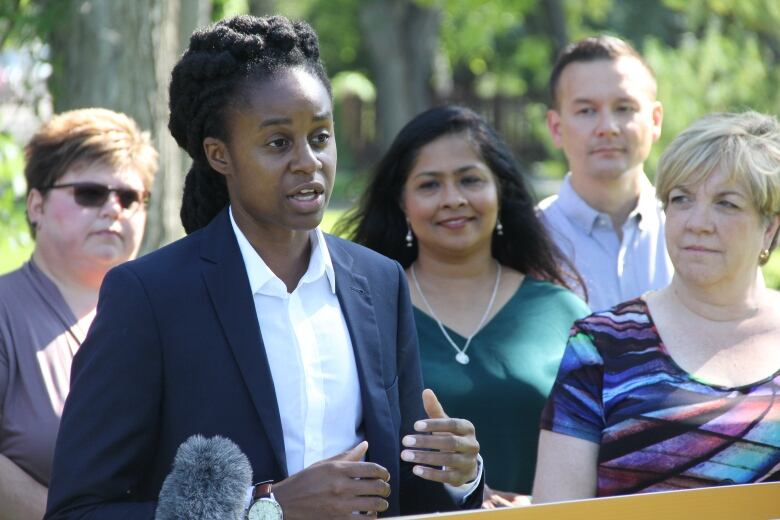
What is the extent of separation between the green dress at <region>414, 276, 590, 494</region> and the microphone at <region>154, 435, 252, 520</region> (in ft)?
5.42

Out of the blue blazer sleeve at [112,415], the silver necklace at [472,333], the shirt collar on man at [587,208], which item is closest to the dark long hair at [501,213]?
the silver necklace at [472,333]

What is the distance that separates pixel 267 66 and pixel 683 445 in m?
1.58

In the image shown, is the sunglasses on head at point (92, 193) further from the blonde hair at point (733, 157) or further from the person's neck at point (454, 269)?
the blonde hair at point (733, 157)

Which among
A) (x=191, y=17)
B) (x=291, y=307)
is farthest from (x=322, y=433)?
(x=191, y=17)

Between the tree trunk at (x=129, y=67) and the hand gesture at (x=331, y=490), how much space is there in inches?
123

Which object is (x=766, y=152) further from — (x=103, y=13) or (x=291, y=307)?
(x=103, y=13)

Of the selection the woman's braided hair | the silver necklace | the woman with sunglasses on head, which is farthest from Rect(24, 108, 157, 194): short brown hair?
the woman's braided hair

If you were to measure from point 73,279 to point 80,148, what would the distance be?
0.44m

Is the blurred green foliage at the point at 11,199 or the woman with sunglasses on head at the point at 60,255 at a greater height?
the blurred green foliage at the point at 11,199

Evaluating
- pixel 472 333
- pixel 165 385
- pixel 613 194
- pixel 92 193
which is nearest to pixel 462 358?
pixel 472 333

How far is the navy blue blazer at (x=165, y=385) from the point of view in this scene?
7.63 ft

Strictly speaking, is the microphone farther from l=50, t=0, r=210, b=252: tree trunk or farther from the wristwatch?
l=50, t=0, r=210, b=252: tree trunk

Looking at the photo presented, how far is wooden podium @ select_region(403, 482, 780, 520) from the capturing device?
2.31m

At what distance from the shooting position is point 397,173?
14.3 feet
